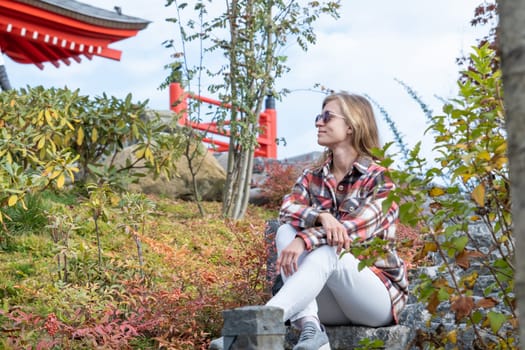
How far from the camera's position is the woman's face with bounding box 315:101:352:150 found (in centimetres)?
326

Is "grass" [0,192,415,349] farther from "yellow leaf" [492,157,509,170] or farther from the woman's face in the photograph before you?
"yellow leaf" [492,157,509,170]

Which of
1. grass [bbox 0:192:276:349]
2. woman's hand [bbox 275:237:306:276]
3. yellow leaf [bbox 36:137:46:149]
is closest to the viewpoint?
woman's hand [bbox 275:237:306:276]

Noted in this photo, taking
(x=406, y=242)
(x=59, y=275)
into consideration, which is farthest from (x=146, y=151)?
(x=406, y=242)

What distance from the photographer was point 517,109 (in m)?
0.78

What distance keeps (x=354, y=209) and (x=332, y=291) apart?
0.38 m

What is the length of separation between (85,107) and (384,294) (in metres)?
4.68

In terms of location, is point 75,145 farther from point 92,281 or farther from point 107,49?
point 107,49

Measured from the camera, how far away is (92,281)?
13.8ft

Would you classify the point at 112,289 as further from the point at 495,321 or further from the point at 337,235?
the point at 495,321

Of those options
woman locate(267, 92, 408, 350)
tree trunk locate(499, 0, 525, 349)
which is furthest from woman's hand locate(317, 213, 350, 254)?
tree trunk locate(499, 0, 525, 349)

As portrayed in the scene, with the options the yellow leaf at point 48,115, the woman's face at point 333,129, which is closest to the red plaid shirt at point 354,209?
the woman's face at point 333,129

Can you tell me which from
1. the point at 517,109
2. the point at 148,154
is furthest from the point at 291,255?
the point at 148,154

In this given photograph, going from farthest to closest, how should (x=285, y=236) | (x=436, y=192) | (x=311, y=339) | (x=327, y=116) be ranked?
(x=327, y=116) < (x=285, y=236) < (x=311, y=339) < (x=436, y=192)

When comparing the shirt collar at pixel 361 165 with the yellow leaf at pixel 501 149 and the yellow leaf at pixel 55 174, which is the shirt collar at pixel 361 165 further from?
the yellow leaf at pixel 55 174
